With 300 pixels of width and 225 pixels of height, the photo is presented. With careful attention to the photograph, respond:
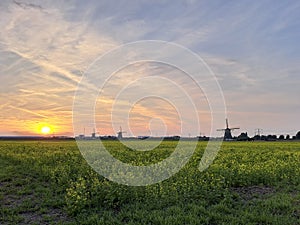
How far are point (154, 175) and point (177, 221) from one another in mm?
5213

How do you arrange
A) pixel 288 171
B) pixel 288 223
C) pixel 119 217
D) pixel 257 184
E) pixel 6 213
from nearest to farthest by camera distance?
pixel 288 223 → pixel 119 217 → pixel 6 213 → pixel 257 184 → pixel 288 171

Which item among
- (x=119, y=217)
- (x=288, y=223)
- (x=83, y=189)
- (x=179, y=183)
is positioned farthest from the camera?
(x=179, y=183)

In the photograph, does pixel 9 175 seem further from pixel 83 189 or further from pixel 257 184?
pixel 257 184

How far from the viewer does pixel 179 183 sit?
12.6 metres

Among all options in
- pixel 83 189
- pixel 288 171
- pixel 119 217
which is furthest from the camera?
pixel 288 171

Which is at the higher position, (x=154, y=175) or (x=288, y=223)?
(x=154, y=175)

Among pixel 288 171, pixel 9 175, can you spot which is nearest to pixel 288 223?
pixel 288 171

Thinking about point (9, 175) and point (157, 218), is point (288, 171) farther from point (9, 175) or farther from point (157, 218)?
point (9, 175)

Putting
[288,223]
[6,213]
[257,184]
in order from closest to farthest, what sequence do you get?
[288,223]
[6,213]
[257,184]

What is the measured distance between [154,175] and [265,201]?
15.8ft

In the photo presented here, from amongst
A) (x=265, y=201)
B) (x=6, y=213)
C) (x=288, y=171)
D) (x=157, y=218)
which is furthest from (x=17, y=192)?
(x=288, y=171)

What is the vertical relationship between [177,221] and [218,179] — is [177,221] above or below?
below

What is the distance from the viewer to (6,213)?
33.9 ft

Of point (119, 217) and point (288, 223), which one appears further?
point (119, 217)
